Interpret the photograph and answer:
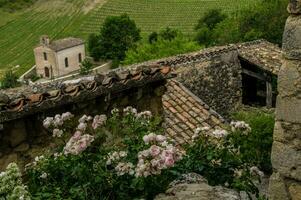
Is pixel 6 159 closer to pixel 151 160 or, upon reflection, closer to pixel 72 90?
pixel 72 90

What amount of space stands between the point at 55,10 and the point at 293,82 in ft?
252

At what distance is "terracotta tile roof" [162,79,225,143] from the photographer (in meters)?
8.31

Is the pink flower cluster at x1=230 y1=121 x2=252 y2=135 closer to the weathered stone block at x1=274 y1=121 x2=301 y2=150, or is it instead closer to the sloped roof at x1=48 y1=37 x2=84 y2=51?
the weathered stone block at x1=274 y1=121 x2=301 y2=150

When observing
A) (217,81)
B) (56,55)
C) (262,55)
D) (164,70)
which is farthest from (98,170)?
(56,55)

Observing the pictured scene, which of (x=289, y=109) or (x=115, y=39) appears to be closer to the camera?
(x=289, y=109)

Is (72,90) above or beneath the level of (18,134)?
above

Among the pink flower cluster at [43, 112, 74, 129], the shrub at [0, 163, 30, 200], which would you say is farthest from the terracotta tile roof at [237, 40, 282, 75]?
the shrub at [0, 163, 30, 200]

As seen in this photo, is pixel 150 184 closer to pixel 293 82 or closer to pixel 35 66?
pixel 293 82

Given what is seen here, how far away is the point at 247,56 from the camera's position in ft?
46.9

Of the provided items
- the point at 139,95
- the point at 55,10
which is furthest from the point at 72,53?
the point at 139,95

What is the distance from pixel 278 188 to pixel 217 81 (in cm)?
1021

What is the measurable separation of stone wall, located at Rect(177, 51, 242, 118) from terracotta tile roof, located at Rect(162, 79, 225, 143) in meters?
1.85

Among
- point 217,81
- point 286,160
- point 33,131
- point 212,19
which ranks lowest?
point 212,19

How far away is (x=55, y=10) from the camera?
77188mm
